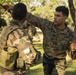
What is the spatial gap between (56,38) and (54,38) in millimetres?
40

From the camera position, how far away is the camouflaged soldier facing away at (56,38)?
5855mm

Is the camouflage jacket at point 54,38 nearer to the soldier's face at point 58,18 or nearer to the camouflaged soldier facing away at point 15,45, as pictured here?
the soldier's face at point 58,18

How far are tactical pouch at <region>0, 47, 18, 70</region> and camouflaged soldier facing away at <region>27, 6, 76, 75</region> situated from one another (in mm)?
1605

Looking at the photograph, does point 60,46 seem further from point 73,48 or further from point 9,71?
point 9,71

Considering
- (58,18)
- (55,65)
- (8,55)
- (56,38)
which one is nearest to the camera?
(8,55)

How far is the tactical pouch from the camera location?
4281mm

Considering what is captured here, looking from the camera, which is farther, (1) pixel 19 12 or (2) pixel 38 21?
(2) pixel 38 21

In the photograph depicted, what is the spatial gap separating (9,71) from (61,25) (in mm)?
1859

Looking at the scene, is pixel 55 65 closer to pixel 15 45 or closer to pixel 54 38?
pixel 54 38

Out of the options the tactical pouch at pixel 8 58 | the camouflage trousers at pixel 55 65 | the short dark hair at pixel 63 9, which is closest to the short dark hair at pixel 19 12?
the tactical pouch at pixel 8 58

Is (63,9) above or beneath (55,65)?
above

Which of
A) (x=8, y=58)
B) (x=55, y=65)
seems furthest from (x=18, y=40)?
(x=55, y=65)

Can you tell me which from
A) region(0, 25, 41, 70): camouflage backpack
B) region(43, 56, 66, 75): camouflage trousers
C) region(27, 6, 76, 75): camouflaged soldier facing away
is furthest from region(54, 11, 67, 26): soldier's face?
region(0, 25, 41, 70): camouflage backpack

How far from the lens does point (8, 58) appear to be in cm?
432
